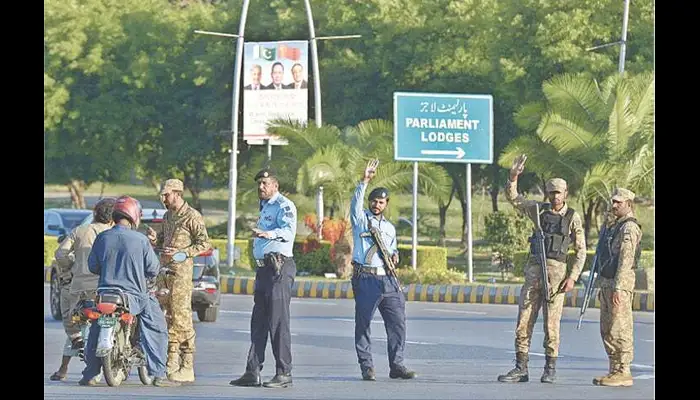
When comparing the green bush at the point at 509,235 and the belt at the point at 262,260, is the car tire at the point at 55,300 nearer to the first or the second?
the belt at the point at 262,260

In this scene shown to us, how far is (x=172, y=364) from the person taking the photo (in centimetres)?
1351

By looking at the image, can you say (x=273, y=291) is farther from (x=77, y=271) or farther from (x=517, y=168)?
(x=517, y=168)

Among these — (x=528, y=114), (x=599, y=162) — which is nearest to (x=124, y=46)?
(x=528, y=114)

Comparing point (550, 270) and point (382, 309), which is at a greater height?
point (550, 270)

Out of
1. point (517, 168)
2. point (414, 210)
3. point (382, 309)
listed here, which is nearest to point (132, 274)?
point (382, 309)

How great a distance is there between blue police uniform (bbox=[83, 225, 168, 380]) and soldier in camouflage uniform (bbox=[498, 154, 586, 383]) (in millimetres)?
2824

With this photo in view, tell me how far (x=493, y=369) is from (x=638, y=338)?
429 cm

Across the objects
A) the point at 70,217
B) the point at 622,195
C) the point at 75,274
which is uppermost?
the point at 70,217

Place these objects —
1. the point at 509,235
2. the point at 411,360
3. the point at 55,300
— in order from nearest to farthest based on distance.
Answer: the point at 411,360 < the point at 55,300 < the point at 509,235

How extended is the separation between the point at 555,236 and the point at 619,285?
0.64m

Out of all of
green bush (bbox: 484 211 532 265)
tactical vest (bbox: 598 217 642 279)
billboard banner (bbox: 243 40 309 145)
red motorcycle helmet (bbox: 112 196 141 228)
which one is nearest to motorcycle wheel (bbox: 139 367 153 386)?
red motorcycle helmet (bbox: 112 196 141 228)

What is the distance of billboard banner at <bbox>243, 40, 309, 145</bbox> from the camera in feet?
118

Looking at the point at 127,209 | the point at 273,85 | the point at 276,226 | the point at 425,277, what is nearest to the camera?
the point at 127,209

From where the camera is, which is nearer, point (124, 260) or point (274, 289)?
point (124, 260)
